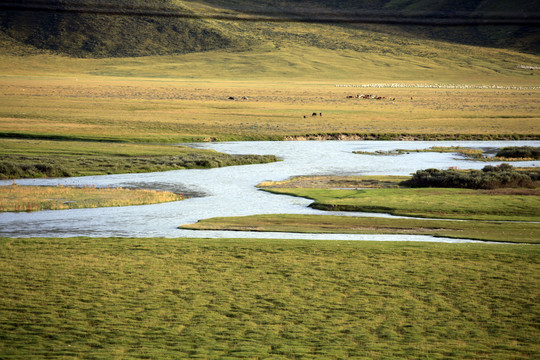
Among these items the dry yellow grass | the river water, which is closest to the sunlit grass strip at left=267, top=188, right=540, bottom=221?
the river water

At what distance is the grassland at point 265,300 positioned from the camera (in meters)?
12.6

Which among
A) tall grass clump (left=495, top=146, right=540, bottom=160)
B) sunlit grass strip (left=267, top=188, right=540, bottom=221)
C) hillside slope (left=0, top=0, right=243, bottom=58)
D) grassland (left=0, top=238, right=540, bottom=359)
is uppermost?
hillside slope (left=0, top=0, right=243, bottom=58)

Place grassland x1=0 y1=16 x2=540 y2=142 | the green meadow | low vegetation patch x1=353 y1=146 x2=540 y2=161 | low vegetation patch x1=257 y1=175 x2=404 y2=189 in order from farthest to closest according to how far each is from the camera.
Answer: grassland x1=0 y1=16 x2=540 y2=142 → low vegetation patch x1=353 y1=146 x2=540 y2=161 → low vegetation patch x1=257 y1=175 x2=404 y2=189 → the green meadow

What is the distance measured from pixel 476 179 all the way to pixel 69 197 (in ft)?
75.2

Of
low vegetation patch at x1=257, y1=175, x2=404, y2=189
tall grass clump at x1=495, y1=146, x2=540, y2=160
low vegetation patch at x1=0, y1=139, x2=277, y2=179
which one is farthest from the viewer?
tall grass clump at x1=495, y1=146, x2=540, y2=160

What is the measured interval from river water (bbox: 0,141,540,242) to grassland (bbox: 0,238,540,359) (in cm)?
323

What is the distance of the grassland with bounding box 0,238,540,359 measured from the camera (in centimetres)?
1262

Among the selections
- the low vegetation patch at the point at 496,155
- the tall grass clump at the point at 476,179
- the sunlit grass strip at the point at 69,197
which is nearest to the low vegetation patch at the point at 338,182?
the tall grass clump at the point at 476,179

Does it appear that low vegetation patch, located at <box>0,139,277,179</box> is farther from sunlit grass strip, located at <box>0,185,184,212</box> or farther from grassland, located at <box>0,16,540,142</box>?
grassland, located at <box>0,16,540,142</box>

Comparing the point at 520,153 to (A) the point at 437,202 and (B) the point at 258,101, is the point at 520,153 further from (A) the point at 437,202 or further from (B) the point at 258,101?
(B) the point at 258,101

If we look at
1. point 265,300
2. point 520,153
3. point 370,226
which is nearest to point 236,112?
point 520,153

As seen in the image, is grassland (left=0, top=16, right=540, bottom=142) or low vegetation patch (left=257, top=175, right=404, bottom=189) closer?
low vegetation patch (left=257, top=175, right=404, bottom=189)

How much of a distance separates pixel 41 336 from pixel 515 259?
1416 cm

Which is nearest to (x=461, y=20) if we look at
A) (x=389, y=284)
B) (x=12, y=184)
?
(x=389, y=284)
